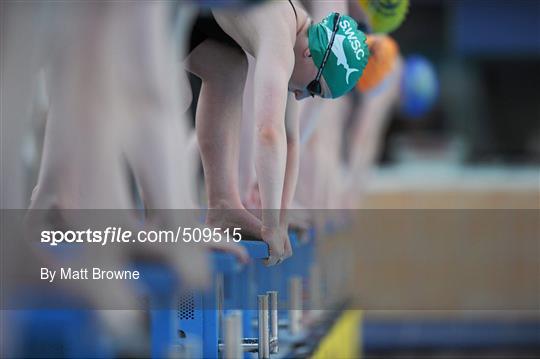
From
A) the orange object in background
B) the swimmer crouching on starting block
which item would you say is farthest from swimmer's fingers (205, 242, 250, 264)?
the orange object in background

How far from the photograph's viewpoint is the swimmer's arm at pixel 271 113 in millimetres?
2469

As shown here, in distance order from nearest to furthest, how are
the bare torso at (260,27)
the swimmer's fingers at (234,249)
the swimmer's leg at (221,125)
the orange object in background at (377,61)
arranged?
the swimmer's fingers at (234,249)
the bare torso at (260,27)
the swimmer's leg at (221,125)
the orange object in background at (377,61)

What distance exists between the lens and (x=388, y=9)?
3305 millimetres

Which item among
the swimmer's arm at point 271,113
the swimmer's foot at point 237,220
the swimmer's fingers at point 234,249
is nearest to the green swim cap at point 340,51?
the swimmer's arm at point 271,113

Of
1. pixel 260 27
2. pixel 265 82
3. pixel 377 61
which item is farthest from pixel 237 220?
pixel 377 61

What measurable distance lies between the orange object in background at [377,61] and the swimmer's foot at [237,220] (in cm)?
87

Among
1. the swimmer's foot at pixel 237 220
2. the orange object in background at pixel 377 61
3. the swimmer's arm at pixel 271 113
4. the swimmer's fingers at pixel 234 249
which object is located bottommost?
the swimmer's fingers at pixel 234 249

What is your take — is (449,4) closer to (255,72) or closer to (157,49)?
(255,72)

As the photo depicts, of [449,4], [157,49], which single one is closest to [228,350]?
[157,49]

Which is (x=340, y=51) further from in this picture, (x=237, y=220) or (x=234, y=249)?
(x=234, y=249)

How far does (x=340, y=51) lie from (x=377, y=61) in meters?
0.91

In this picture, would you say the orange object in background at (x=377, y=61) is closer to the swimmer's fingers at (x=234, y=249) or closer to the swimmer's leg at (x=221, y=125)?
the swimmer's leg at (x=221, y=125)

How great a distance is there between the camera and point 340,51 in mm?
2645

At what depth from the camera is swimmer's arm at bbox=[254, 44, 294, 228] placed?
8.10 feet
